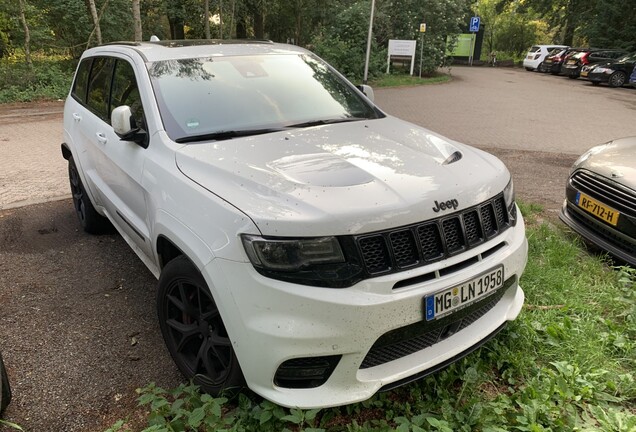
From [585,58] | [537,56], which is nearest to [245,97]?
[585,58]

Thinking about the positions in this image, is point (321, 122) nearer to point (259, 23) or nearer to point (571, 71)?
point (259, 23)

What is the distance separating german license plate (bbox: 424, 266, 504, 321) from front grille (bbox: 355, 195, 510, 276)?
16cm

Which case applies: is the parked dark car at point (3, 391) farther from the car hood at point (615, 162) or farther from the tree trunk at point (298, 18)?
the tree trunk at point (298, 18)

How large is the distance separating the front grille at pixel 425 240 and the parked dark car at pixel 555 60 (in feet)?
88.8

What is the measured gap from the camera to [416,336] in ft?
7.30

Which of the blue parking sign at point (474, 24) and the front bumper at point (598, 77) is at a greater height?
the blue parking sign at point (474, 24)

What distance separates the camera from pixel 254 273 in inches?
80.6

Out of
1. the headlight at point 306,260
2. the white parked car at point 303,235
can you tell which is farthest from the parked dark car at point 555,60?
the headlight at point 306,260

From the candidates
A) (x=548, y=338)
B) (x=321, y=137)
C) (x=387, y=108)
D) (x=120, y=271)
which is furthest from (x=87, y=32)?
(x=548, y=338)

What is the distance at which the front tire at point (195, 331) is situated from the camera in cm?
237

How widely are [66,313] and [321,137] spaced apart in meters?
2.21

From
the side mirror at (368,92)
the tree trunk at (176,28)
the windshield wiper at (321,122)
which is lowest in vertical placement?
the windshield wiper at (321,122)

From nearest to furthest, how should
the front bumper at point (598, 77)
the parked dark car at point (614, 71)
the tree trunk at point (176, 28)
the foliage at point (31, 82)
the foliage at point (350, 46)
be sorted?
1. the foliage at point (31, 82)
2. the foliage at point (350, 46)
3. the parked dark car at point (614, 71)
4. the front bumper at point (598, 77)
5. the tree trunk at point (176, 28)

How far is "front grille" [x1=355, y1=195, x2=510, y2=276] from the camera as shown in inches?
83.1
